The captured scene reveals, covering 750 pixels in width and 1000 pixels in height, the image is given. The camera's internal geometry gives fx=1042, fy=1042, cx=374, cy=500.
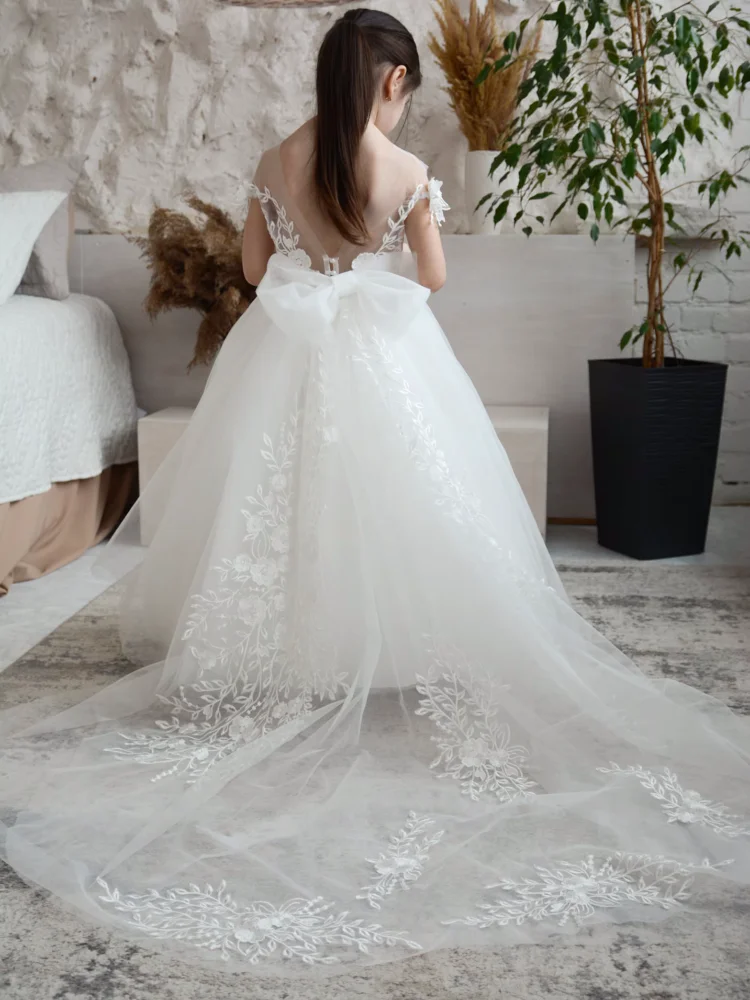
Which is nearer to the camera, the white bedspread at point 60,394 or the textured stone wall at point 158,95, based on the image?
the white bedspread at point 60,394

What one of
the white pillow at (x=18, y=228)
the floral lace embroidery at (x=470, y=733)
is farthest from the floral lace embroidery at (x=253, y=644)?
the white pillow at (x=18, y=228)

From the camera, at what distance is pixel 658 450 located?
2.91 meters

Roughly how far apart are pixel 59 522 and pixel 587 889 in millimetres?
2032

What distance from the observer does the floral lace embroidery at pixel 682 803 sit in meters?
1.46

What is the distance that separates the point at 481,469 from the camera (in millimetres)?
1975

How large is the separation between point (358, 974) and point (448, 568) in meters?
0.78

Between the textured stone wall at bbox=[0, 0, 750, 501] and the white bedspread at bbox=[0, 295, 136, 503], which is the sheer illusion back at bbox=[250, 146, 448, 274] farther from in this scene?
the textured stone wall at bbox=[0, 0, 750, 501]

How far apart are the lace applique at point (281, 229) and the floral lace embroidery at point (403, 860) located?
3.48ft

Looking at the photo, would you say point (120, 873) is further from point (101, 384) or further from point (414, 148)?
point (414, 148)

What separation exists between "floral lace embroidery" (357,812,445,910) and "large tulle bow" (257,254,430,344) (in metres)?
0.89

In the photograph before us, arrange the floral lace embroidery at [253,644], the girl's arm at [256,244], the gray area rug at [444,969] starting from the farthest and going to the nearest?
1. the girl's arm at [256,244]
2. the floral lace embroidery at [253,644]
3. the gray area rug at [444,969]

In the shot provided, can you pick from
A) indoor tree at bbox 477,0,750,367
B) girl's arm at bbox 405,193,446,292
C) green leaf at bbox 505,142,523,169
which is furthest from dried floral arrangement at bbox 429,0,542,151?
girl's arm at bbox 405,193,446,292

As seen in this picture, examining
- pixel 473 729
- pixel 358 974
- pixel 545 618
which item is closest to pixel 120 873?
pixel 358 974

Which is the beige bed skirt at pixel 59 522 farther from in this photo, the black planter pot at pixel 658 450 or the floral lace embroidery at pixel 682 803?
the floral lace embroidery at pixel 682 803
